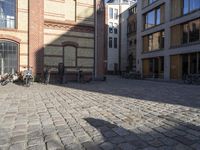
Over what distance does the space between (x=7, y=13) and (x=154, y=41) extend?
2053 centimetres

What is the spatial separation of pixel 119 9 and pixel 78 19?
3364 cm

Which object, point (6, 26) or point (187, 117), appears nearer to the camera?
point (187, 117)

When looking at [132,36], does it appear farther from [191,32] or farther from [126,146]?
[126,146]

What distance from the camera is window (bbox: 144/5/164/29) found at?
29.7 meters

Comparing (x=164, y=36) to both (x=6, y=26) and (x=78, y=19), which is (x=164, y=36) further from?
(x=6, y=26)

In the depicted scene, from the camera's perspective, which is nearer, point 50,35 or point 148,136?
point 148,136

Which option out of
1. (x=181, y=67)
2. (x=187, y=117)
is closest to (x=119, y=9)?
(x=181, y=67)

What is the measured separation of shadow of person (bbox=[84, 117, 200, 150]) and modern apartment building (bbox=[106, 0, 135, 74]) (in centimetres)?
4426

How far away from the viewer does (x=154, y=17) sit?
31203mm

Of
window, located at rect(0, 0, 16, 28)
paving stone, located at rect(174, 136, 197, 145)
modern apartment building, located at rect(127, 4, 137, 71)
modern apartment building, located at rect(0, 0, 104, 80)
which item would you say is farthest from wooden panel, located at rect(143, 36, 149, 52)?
paving stone, located at rect(174, 136, 197, 145)

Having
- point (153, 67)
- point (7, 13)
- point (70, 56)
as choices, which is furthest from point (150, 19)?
point (7, 13)

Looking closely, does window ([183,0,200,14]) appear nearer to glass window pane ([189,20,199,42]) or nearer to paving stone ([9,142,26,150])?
glass window pane ([189,20,199,42])

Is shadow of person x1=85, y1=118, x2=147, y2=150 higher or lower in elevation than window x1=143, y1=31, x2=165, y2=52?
lower

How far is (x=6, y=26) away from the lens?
16.3 meters
